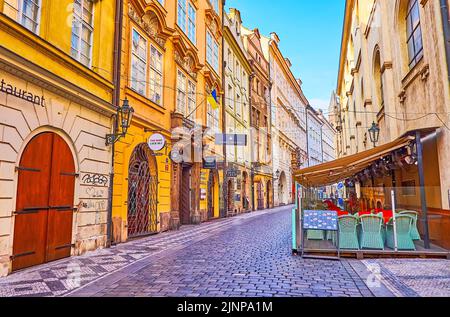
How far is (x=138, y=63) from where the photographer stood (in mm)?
12414

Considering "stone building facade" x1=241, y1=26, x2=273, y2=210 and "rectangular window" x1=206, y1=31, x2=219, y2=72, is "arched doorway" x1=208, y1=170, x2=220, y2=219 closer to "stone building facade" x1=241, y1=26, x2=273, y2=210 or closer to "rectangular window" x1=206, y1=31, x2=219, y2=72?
"rectangular window" x1=206, y1=31, x2=219, y2=72

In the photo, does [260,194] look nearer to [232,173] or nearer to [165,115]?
[232,173]

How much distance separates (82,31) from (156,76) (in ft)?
15.1

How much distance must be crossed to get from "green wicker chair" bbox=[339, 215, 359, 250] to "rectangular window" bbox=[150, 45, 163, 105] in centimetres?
844

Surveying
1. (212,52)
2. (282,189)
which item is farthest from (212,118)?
(282,189)

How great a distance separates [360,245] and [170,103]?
9.70 meters

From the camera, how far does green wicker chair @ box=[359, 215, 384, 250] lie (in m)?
8.51

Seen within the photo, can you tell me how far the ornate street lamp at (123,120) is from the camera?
33.5 ft

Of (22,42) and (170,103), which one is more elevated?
(170,103)

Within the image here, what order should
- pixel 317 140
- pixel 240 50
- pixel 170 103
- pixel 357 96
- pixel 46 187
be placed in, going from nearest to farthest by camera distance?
pixel 46 187
pixel 170 103
pixel 357 96
pixel 240 50
pixel 317 140

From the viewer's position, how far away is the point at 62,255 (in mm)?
8180

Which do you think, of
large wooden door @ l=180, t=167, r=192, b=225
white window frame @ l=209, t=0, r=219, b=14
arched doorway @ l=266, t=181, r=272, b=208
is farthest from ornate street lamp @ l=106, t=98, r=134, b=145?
arched doorway @ l=266, t=181, r=272, b=208

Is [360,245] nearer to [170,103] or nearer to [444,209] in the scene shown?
[444,209]
